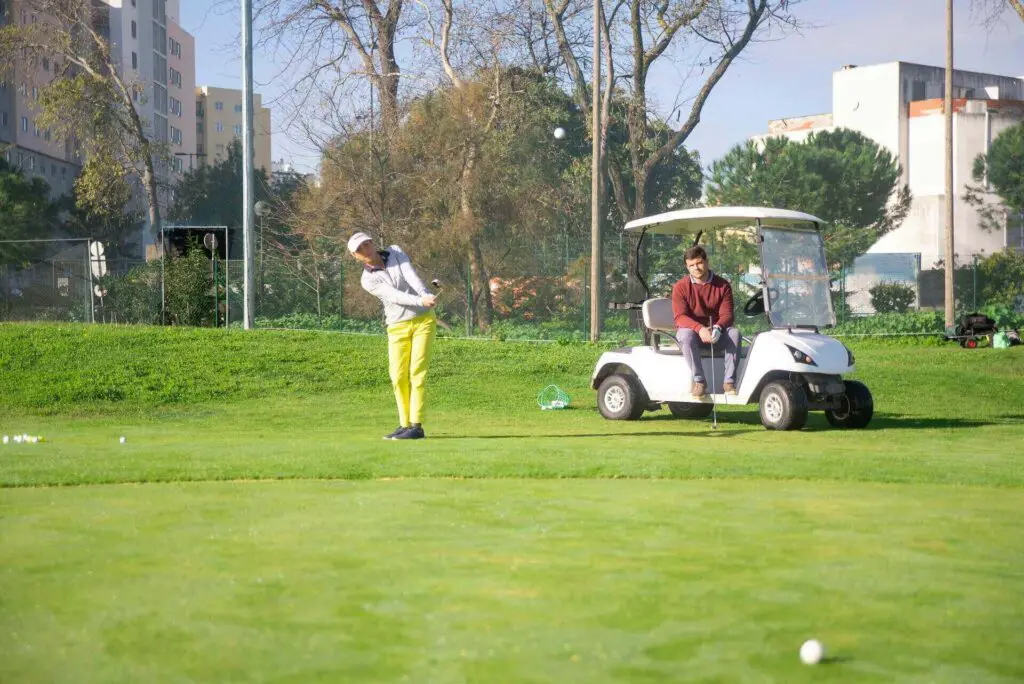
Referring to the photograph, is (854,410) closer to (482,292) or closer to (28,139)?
(482,292)

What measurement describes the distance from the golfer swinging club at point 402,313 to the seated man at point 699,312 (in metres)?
3.12

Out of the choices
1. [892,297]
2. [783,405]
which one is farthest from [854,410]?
[892,297]

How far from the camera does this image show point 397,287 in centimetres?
1258

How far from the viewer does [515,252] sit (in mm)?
32031

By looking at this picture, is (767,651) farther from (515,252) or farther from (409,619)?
(515,252)

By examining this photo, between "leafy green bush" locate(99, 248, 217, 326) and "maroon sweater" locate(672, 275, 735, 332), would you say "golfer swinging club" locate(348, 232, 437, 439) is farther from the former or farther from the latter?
"leafy green bush" locate(99, 248, 217, 326)

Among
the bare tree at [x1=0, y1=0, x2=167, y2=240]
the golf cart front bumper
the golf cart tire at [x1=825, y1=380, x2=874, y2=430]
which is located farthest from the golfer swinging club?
the bare tree at [x1=0, y1=0, x2=167, y2=240]

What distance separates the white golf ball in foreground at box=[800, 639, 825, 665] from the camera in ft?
14.2

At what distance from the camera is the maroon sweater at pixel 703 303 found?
14.5 m

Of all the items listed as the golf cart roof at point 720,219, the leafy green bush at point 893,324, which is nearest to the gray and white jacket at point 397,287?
the golf cart roof at point 720,219

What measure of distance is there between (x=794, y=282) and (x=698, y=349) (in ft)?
4.75

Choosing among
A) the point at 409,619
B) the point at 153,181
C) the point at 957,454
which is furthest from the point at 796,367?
the point at 153,181

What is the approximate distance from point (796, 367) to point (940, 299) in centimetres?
2941

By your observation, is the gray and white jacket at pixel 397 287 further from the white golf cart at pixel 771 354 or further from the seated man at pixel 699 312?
the white golf cart at pixel 771 354
